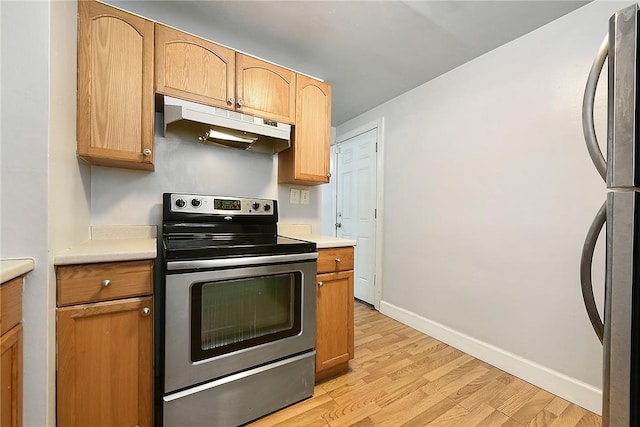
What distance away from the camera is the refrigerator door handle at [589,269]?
628mm

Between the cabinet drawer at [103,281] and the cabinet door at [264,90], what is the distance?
113cm

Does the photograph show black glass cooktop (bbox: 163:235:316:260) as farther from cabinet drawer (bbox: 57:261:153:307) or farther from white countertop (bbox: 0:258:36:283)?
white countertop (bbox: 0:258:36:283)

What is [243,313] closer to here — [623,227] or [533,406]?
[623,227]

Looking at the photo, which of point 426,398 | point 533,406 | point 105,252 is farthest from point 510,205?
point 105,252

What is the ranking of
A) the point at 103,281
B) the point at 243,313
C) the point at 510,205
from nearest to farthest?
the point at 103,281 → the point at 243,313 → the point at 510,205

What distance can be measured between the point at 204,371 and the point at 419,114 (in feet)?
8.66

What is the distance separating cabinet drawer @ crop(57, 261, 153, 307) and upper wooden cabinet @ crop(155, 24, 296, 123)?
100cm

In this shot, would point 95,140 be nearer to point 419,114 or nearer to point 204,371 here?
point 204,371

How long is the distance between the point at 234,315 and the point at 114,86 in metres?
1.35

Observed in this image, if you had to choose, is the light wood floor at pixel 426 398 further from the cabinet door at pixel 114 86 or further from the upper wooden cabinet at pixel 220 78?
the upper wooden cabinet at pixel 220 78

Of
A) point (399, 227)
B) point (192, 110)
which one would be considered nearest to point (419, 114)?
point (399, 227)

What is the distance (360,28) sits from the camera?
180cm

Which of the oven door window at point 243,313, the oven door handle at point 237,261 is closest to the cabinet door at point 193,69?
the oven door handle at point 237,261

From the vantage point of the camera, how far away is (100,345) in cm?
111
